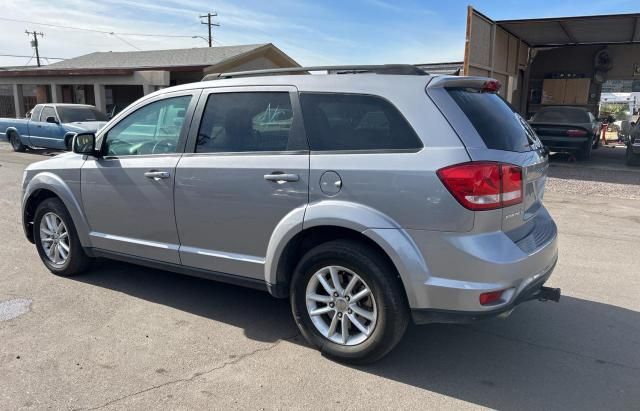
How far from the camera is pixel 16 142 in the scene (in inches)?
683

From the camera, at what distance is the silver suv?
3.06 m

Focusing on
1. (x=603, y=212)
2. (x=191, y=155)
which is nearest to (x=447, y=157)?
(x=191, y=155)

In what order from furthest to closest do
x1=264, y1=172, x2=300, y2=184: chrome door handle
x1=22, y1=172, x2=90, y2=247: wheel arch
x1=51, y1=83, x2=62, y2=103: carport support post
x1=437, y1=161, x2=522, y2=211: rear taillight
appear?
→ x1=51, y1=83, x2=62, y2=103: carport support post → x1=22, y1=172, x2=90, y2=247: wheel arch → x1=264, y1=172, x2=300, y2=184: chrome door handle → x1=437, y1=161, x2=522, y2=211: rear taillight

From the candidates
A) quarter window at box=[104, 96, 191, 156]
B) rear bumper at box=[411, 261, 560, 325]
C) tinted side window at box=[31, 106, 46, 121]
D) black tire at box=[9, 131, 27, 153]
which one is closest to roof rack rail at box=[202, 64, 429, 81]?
quarter window at box=[104, 96, 191, 156]

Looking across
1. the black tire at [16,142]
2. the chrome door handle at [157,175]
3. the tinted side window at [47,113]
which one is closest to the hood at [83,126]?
the tinted side window at [47,113]

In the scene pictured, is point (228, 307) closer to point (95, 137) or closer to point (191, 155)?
point (191, 155)

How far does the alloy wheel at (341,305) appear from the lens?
11.1 ft

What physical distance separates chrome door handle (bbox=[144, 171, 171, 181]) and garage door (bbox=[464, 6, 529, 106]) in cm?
1154

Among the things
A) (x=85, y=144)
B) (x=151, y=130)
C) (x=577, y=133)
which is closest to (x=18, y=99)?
(x=577, y=133)

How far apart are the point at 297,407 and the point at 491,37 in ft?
50.8

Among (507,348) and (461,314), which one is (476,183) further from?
(507,348)

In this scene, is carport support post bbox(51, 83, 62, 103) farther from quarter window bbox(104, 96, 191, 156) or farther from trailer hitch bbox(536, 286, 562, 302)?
trailer hitch bbox(536, 286, 562, 302)

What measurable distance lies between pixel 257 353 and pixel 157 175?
1.62 metres

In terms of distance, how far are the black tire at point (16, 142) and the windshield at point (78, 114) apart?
2688 mm
